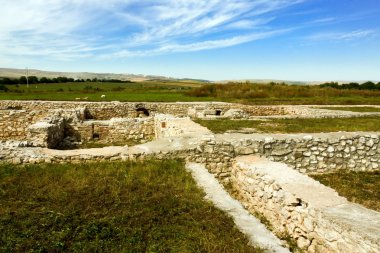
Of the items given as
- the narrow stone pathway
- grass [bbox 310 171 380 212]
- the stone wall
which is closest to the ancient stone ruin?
the narrow stone pathway

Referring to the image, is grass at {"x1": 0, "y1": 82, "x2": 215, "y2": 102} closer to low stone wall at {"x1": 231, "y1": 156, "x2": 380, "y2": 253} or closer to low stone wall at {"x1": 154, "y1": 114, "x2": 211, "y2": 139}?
low stone wall at {"x1": 154, "y1": 114, "x2": 211, "y2": 139}

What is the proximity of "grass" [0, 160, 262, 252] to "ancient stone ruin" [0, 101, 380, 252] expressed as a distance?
2.68 ft

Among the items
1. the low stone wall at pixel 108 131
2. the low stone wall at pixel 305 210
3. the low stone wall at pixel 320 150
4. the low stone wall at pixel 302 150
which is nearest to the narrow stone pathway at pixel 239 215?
the low stone wall at pixel 305 210

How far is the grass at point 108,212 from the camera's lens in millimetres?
4414

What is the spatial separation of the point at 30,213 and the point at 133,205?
157 cm

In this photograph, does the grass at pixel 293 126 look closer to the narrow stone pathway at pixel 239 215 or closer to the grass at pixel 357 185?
the grass at pixel 357 185

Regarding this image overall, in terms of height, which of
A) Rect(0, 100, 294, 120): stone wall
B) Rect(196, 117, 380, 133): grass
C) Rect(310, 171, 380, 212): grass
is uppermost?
Rect(196, 117, 380, 133): grass

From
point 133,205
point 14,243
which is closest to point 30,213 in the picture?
point 14,243

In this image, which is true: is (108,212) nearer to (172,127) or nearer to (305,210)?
(305,210)

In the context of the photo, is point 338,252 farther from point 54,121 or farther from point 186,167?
point 54,121

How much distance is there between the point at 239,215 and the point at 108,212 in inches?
81.5

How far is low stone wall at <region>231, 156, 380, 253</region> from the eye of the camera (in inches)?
166

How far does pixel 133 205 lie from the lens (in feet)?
18.5

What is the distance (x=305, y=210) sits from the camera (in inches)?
209
